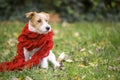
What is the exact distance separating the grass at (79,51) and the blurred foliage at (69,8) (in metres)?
0.54

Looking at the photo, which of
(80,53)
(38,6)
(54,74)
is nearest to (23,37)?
(54,74)

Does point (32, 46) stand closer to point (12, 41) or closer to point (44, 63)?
point (44, 63)

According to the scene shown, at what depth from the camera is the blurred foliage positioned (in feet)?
29.4

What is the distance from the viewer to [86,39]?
7180 mm

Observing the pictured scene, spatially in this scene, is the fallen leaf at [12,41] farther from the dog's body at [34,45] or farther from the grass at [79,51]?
the dog's body at [34,45]

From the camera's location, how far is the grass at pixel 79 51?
189 inches

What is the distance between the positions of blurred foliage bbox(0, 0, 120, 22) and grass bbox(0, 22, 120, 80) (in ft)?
1.76

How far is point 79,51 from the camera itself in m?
6.29

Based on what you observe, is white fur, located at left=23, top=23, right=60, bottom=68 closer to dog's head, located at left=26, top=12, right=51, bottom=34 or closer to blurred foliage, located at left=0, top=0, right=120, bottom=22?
dog's head, located at left=26, top=12, right=51, bottom=34

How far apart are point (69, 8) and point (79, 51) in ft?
10.5

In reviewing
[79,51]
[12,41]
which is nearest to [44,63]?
[79,51]

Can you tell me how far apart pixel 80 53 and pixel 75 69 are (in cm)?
100

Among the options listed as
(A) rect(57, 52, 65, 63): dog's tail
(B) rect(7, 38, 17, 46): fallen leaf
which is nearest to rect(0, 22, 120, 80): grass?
(B) rect(7, 38, 17, 46): fallen leaf

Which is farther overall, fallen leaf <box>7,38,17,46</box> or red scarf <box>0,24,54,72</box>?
fallen leaf <box>7,38,17,46</box>
